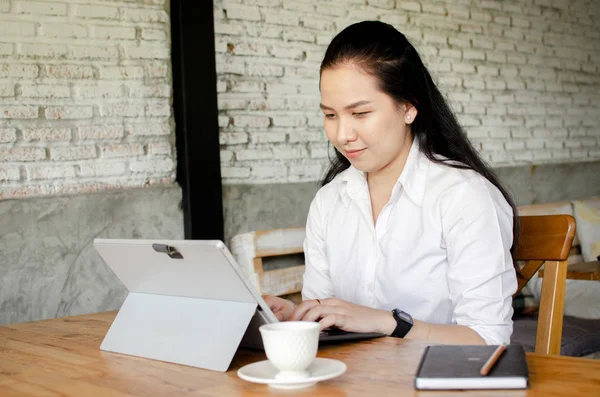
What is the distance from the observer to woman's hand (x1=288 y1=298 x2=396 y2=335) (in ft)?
5.04

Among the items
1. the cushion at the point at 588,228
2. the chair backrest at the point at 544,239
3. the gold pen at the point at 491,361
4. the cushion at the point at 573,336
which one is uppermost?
the chair backrest at the point at 544,239

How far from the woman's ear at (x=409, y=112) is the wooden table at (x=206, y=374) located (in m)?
0.69

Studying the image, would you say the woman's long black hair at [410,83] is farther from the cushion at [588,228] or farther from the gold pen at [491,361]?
the cushion at [588,228]

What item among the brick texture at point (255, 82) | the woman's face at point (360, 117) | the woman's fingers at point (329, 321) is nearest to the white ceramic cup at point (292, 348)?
the woman's fingers at point (329, 321)

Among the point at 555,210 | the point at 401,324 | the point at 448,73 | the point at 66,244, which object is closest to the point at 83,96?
the point at 66,244

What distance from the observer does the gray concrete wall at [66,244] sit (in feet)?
10.8

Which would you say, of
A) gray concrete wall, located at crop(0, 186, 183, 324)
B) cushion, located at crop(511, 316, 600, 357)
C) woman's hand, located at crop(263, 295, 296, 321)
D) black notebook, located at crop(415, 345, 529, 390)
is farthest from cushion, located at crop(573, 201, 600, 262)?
black notebook, located at crop(415, 345, 529, 390)

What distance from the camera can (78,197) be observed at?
347 centimetres

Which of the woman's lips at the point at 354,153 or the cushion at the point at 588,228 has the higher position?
the woman's lips at the point at 354,153

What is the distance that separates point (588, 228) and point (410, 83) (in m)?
3.69

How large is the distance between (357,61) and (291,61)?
238 centimetres

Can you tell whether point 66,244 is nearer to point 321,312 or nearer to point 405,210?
point 405,210

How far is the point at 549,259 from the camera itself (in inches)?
73.4

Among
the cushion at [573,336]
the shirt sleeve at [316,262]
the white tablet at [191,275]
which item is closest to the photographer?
the white tablet at [191,275]
